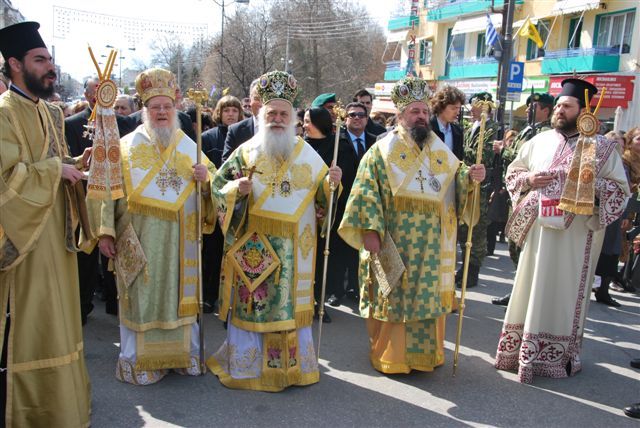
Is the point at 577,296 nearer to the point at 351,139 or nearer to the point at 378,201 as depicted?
the point at 378,201

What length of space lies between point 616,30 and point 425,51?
50.3 feet

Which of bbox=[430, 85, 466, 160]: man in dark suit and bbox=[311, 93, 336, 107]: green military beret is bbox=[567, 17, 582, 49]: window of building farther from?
bbox=[311, 93, 336, 107]: green military beret

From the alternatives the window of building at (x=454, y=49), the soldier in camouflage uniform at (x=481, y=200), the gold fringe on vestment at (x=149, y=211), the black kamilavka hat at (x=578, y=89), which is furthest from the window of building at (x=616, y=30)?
the gold fringe on vestment at (x=149, y=211)

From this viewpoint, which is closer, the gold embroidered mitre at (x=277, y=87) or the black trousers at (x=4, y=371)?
the black trousers at (x=4, y=371)

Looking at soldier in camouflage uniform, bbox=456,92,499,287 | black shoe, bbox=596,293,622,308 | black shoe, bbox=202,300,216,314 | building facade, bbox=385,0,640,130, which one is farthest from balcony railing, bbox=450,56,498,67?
black shoe, bbox=202,300,216,314

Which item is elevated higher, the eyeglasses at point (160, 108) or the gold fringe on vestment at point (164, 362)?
the eyeglasses at point (160, 108)

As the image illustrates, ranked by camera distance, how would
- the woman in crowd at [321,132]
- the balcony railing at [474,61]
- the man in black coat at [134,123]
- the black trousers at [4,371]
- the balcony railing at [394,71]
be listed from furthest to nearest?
the balcony railing at [394,71] < the balcony railing at [474,61] < the woman in crowd at [321,132] < the man in black coat at [134,123] < the black trousers at [4,371]

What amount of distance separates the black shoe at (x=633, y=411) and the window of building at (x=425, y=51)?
112 ft

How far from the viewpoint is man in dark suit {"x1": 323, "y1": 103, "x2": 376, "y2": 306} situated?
6355mm

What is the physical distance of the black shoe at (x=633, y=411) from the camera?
4137mm

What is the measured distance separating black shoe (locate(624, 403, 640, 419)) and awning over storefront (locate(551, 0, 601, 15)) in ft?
72.8

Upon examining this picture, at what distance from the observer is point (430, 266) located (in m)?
4.55

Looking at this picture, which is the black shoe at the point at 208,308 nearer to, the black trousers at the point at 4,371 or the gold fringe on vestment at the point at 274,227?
the gold fringe on vestment at the point at 274,227

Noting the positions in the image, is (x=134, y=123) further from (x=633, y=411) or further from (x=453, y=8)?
(x=453, y=8)
